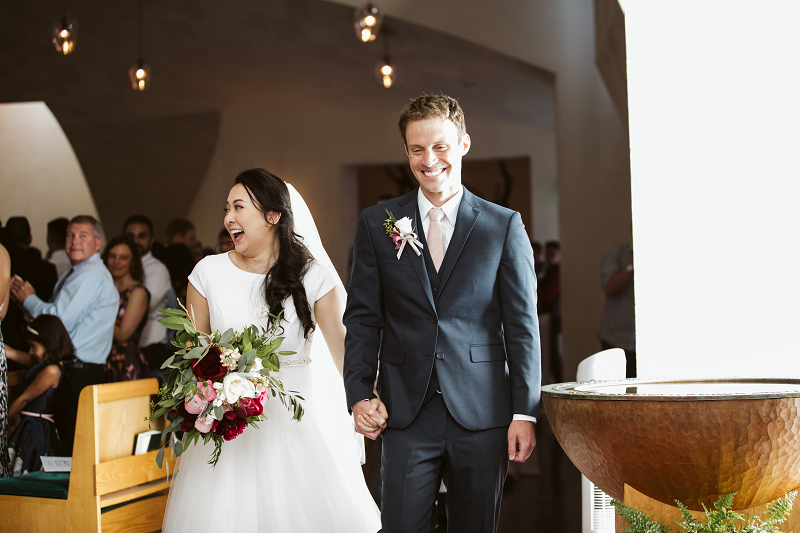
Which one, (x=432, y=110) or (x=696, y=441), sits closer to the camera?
(x=696, y=441)

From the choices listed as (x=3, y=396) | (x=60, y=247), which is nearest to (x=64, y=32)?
(x=60, y=247)

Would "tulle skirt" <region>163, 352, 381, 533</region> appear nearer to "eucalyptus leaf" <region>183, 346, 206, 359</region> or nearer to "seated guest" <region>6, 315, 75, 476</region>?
"eucalyptus leaf" <region>183, 346, 206, 359</region>

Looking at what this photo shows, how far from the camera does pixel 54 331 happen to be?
442 cm

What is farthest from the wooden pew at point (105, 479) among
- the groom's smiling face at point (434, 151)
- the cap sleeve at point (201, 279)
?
the groom's smiling face at point (434, 151)

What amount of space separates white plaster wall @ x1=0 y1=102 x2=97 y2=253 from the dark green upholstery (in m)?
5.73

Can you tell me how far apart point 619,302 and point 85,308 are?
152 inches

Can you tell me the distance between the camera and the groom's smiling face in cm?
198

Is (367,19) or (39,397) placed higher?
(367,19)

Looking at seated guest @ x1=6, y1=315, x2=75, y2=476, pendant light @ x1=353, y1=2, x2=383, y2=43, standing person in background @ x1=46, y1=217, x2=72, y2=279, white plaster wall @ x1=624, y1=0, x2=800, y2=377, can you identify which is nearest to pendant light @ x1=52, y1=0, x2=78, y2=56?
standing person in background @ x1=46, y1=217, x2=72, y2=279

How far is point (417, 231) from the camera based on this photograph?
2.06 metres

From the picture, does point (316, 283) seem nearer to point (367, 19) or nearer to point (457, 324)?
point (457, 324)

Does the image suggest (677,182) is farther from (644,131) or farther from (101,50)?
(101,50)

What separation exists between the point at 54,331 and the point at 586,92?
483 cm

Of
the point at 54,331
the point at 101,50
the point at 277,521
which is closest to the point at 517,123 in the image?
the point at 101,50
